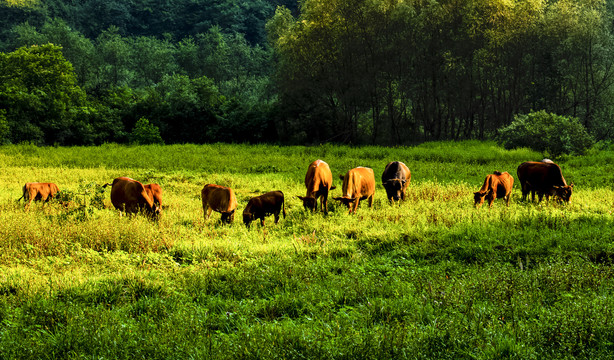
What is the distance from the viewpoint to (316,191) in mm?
12656

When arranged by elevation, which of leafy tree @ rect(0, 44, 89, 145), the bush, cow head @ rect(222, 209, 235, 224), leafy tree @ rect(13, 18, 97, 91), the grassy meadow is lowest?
the grassy meadow

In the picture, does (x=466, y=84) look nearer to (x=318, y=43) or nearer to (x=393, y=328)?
(x=318, y=43)

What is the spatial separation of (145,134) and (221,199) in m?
32.4

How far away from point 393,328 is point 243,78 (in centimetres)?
8425

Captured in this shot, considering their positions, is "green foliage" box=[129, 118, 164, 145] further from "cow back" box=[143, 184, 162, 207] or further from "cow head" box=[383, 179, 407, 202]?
"cow head" box=[383, 179, 407, 202]

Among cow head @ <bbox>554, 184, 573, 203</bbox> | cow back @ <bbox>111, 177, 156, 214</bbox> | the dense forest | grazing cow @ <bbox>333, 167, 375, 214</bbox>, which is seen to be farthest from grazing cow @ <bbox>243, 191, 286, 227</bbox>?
the dense forest

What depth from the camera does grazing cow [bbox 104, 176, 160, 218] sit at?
452 inches

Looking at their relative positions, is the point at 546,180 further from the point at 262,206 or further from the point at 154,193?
the point at 154,193

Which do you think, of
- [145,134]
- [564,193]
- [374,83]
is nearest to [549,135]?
[564,193]

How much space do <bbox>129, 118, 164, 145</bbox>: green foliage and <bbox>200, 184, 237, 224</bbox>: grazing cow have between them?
31295 millimetres

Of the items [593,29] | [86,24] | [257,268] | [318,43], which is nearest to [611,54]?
[593,29]

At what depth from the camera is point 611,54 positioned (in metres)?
33.6

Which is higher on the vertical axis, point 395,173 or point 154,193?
point 395,173

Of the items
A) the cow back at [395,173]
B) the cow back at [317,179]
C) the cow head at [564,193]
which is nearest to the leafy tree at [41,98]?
the cow back at [317,179]
